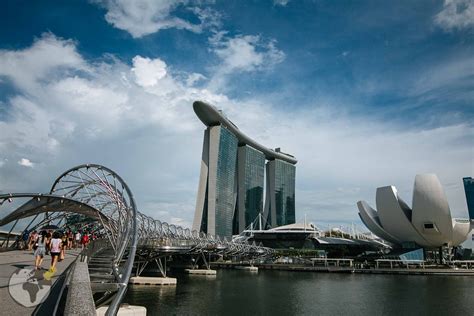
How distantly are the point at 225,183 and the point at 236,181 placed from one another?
22.8 m

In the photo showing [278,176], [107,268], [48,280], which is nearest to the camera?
[48,280]

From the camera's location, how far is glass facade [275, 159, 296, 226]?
493ft

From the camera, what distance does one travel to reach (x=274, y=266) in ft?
246

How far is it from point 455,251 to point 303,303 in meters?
79.4

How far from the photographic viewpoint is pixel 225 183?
112m

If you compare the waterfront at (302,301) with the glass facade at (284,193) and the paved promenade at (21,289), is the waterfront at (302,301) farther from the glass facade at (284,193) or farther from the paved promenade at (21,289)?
the glass facade at (284,193)

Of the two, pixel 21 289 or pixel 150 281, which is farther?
pixel 150 281

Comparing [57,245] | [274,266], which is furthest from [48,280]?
[274,266]

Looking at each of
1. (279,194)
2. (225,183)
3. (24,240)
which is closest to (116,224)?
(24,240)

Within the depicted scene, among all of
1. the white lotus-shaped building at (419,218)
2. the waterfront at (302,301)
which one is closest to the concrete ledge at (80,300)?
the waterfront at (302,301)

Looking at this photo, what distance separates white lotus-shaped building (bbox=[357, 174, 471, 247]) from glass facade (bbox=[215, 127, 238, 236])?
136 ft

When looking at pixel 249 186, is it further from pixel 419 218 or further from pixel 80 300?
pixel 80 300

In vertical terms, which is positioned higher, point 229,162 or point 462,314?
point 229,162

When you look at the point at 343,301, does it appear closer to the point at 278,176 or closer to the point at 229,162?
the point at 229,162
